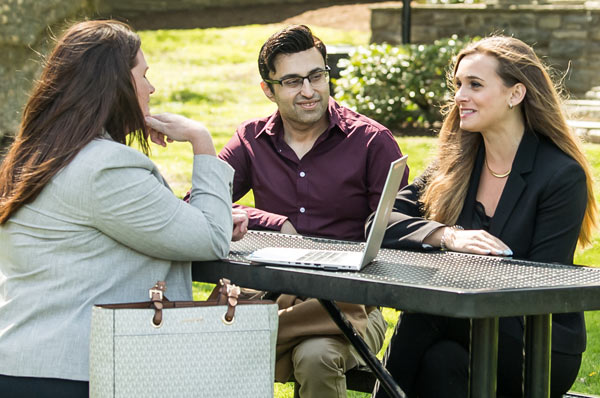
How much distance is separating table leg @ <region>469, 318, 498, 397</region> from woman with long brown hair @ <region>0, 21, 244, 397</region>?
0.79 m

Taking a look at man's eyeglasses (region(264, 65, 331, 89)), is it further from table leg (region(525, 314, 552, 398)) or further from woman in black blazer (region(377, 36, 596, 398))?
table leg (region(525, 314, 552, 398))

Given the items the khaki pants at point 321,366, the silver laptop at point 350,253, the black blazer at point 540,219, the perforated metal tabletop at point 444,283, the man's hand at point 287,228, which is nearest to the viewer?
the perforated metal tabletop at point 444,283

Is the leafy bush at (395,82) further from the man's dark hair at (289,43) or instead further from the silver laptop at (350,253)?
the silver laptop at (350,253)

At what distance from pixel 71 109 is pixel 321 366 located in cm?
120

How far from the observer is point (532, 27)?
41.8 feet

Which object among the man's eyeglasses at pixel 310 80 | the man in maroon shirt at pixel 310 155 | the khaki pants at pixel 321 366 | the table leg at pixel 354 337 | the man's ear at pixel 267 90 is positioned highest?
the man's eyeglasses at pixel 310 80

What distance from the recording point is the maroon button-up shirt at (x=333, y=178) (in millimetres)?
3777

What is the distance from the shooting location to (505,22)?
42.4 feet

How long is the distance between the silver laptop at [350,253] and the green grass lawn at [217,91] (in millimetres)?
1814

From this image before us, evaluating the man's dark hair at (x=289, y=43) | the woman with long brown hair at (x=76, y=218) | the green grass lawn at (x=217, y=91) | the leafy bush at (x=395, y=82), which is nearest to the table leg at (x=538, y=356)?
the woman with long brown hair at (x=76, y=218)

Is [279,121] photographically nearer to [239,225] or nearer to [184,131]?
[239,225]

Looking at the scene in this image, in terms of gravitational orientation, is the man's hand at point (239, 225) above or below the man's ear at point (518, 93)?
below

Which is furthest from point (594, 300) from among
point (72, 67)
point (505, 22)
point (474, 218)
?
point (505, 22)

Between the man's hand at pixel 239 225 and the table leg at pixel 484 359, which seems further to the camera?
the man's hand at pixel 239 225
